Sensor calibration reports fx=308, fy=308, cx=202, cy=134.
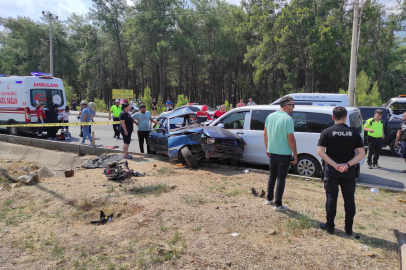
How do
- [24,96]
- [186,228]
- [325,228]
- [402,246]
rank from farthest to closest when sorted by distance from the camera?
[24,96] → [186,228] → [325,228] → [402,246]

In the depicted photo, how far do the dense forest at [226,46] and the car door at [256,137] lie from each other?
915cm

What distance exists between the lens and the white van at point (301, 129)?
7172 millimetres

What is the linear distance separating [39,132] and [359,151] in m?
12.9

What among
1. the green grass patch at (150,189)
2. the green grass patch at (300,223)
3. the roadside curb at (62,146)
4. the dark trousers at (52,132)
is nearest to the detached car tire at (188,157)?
the green grass patch at (150,189)

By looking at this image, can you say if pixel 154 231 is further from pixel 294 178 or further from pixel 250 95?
pixel 250 95

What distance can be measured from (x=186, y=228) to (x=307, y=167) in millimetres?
4112

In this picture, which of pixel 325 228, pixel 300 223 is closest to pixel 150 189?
pixel 300 223

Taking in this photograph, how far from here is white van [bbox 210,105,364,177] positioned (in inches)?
282

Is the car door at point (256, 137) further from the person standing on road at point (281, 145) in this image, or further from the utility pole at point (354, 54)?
the utility pole at point (354, 54)

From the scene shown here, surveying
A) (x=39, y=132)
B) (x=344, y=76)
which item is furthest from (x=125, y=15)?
(x=39, y=132)

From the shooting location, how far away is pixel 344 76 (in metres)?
27.9

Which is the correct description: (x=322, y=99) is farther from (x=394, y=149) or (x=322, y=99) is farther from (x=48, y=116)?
(x=48, y=116)

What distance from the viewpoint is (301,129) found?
7.39 metres

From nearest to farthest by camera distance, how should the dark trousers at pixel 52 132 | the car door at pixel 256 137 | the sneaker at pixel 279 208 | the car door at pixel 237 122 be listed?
the sneaker at pixel 279 208 → the car door at pixel 256 137 → the car door at pixel 237 122 → the dark trousers at pixel 52 132
